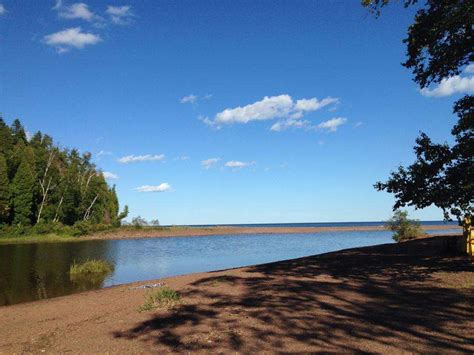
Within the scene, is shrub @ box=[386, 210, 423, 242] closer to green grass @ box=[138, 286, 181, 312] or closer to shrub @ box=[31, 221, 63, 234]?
green grass @ box=[138, 286, 181, 312]

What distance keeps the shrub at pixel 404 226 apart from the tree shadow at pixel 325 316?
847 inches

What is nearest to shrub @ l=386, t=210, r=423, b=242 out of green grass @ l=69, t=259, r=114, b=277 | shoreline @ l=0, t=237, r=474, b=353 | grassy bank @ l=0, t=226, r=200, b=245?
shoreline @ l=0, t=237, r=474, b=353

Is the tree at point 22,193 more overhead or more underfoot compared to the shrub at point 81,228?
more overhead

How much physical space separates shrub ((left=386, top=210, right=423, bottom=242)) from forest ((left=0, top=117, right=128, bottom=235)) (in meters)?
57.9

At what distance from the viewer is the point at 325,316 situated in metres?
9.14

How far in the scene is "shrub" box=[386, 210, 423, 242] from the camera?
35719 millimetres

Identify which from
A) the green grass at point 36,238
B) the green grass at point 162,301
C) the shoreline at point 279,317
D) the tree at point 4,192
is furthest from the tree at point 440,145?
the tree at point 4,192

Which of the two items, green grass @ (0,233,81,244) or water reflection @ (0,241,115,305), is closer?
water reflection @ (0,241,115,305)

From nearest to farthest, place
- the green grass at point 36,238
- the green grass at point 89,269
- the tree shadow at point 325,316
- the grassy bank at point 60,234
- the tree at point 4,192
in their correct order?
the tree shadow at point 325,316
the green grass at point 89,269
the green grass at point 36,238
the grassy bank at point 60,234
the tree at point 4,192

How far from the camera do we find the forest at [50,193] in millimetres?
69875

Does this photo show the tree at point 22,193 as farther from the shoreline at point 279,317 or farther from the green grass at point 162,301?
the green grass at point 162,301

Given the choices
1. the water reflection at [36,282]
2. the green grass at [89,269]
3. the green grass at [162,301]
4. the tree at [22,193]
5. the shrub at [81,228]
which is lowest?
the water reflection at [36,282]

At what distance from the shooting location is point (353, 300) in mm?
10641

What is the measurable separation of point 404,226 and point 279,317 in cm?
3044
